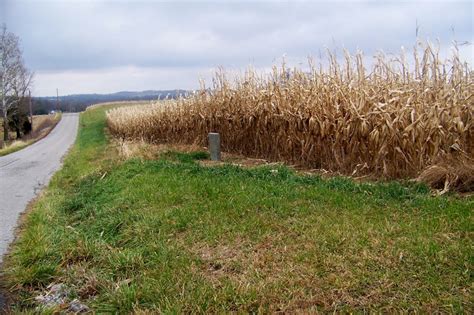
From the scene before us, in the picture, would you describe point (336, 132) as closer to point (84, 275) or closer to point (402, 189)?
point (402, 189)

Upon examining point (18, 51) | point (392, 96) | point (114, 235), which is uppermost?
point (18, 51)

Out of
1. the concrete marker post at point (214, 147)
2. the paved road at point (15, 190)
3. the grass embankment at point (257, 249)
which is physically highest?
the concrete marker post at point (214, 147)

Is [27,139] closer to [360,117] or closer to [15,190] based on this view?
[15,190]

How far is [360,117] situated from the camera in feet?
26.5

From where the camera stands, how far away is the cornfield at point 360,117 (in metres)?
7.18

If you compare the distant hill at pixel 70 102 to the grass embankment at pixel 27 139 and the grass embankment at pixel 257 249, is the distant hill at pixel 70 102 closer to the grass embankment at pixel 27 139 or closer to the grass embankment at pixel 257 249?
the grass embankment at pixel 27 139

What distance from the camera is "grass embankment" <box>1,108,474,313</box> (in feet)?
12.3

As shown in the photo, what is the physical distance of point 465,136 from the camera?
23.3 feet

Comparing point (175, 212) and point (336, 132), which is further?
point (336, 132)

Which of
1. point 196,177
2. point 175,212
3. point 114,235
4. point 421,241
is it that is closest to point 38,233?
point 114,235

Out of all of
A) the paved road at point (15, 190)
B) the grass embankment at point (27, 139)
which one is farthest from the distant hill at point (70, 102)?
the paved road at point (15, 190)

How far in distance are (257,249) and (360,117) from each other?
13.5 ft

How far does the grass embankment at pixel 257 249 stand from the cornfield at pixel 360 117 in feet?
3.68

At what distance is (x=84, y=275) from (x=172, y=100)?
47.1ft
